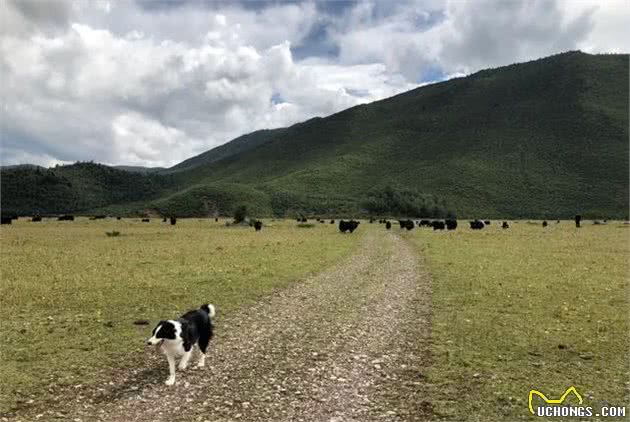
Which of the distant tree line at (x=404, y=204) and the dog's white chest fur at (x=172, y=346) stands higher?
the distant tree line at (x=404, y=204)

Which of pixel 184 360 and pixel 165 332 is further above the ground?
pixel 165 332

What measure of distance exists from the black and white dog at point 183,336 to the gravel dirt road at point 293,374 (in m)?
0.32

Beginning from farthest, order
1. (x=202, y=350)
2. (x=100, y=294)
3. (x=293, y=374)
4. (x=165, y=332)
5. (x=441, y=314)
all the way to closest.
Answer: (x=100, y=294)
(x=441, y=314)
(x=202, y=350)
(x=293, y=374)
(x=165, y=332)

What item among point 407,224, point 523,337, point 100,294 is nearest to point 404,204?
point 407,224

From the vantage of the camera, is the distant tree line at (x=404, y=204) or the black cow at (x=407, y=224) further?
the distant tree line at (x=404, y=204)

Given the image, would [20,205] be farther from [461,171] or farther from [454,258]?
[454,258]

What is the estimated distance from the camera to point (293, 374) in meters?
9.41

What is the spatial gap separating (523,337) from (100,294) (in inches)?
552

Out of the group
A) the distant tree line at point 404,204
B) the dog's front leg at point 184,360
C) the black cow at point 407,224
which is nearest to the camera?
the dog's front leg at point 184,360

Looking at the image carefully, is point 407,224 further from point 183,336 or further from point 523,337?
point 183,336

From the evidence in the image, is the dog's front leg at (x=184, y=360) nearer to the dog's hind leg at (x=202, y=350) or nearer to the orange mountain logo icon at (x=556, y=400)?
the dog's hind leg at (x=202, y=350)

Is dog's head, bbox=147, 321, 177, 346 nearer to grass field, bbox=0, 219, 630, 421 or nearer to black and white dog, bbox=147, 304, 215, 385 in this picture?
black and white dog, bbox=147, 304, 215, 385

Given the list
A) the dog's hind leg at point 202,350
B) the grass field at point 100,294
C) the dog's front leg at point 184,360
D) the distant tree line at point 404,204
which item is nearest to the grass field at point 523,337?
the dog's hind leg at point 202,350

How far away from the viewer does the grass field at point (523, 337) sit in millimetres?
8578
